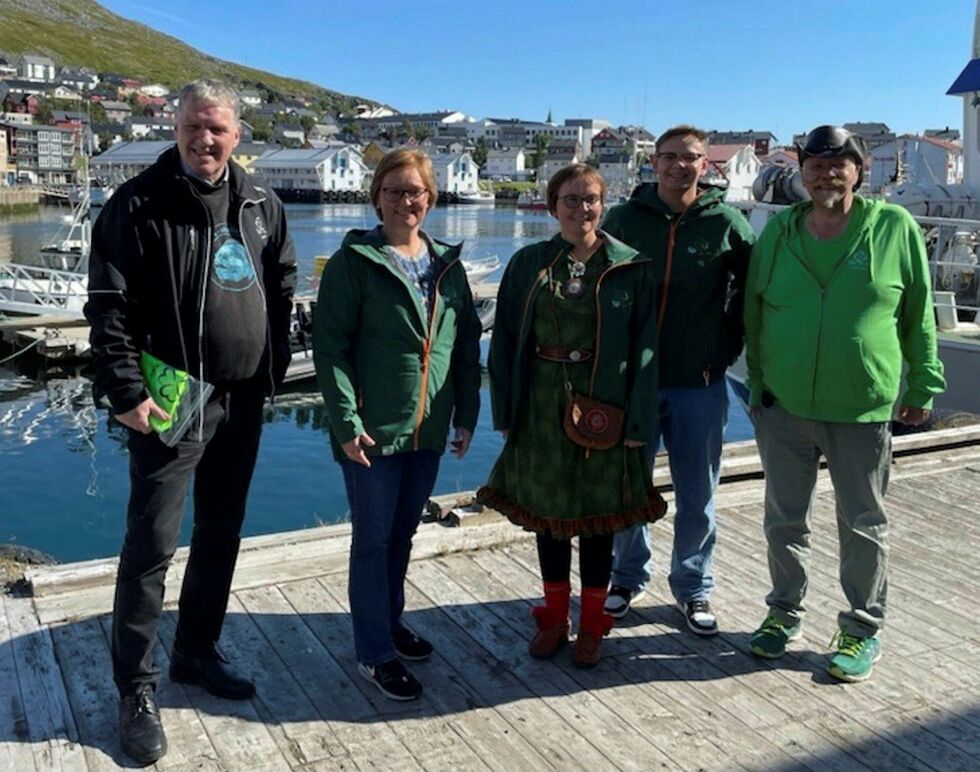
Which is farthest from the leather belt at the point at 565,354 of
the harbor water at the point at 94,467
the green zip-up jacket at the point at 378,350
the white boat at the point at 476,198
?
the white boat at the point at 476,198

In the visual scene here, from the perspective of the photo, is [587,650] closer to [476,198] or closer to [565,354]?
[565,354]

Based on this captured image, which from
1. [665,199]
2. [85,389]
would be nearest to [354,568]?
[665,199]

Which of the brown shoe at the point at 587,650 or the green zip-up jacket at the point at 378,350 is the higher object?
the green zip-up jacket at the point at 378,350

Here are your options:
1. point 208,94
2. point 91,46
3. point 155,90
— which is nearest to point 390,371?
point 208,94

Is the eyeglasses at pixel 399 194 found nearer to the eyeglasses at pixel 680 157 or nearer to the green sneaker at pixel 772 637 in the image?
the eyeglasses at pixel 680 157

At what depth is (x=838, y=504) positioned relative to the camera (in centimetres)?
312

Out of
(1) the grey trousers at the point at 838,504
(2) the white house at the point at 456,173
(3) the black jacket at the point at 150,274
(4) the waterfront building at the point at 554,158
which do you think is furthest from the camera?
(4) the waterfront building at the point at 554,158

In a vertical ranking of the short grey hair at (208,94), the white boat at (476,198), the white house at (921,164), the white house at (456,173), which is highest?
the white house at (456,173)

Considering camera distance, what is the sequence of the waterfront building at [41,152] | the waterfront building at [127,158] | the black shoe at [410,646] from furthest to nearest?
the waterfront building at [41,152]
the waterfront building at [127,158]
the black shoe at [410,646]

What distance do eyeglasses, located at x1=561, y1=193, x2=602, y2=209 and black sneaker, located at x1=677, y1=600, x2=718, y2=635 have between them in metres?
1.49

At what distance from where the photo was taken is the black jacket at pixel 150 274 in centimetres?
243

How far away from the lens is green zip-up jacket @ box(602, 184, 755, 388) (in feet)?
10.4

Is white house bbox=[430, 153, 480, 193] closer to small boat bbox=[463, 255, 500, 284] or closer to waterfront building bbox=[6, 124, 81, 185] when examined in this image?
waterfront building bbox=[6, 124, 81, 185]

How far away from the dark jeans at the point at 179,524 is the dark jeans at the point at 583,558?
1.00m
